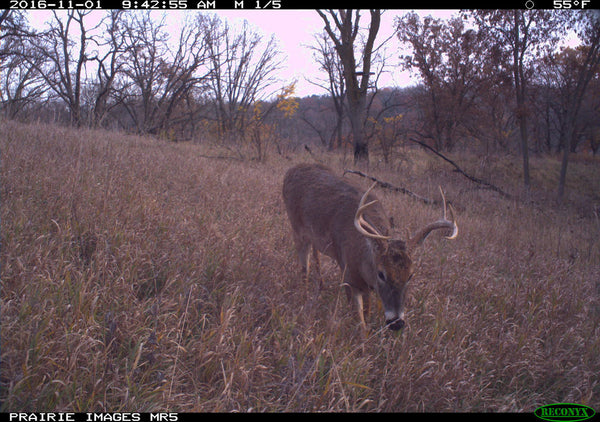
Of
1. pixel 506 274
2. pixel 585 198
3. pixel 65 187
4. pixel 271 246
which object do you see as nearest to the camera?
pixel 65 187

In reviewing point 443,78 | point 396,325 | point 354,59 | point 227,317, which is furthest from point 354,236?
point 443,78

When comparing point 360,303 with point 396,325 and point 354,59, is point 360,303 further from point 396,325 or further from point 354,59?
point 354,59

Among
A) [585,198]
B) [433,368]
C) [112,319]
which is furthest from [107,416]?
[585,198]

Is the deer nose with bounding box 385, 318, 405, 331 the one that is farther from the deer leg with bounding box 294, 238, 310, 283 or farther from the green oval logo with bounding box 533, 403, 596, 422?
the deer leg with bounding box 294, 238, 310, 283

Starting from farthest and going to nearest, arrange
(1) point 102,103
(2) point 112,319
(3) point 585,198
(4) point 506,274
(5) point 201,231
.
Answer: (1) point 102,103 → (3) point 585,198 → (4) point 506,274 → (5) point 201,231 → (2) point 112,319

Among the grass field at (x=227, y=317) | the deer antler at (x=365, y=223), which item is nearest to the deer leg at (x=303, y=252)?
the grass field at (x=227, y=317)

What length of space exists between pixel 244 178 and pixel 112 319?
5.12m

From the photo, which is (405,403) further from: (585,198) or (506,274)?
(585,198)

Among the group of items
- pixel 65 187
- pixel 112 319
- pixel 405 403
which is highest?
pixel 65 187

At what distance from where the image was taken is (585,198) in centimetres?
1432

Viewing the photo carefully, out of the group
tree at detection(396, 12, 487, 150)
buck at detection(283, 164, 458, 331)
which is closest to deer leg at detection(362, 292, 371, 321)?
buck at detection(283, 164, 458, 331)

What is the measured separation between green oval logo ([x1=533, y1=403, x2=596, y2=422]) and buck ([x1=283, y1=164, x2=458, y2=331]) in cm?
115

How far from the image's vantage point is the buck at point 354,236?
2.95 metres

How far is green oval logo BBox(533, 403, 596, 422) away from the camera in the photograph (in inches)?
101
